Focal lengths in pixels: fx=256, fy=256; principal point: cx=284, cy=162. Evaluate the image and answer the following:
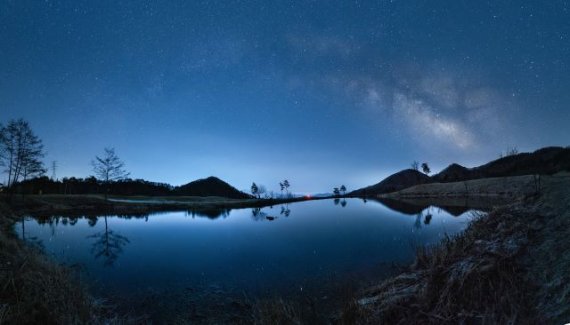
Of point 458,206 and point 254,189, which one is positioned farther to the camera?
point 254,189

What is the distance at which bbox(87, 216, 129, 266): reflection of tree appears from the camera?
18.7m

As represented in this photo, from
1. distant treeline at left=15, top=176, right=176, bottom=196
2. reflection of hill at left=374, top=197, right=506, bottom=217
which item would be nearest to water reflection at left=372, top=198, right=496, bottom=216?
reflection of hill at left=374, top=197, right=506, bottom=217

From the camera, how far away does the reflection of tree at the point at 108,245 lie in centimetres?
1875

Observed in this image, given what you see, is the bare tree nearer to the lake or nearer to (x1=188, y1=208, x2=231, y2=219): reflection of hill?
(x1=188, y1=208, x2=231, y2=219): reflection of hill

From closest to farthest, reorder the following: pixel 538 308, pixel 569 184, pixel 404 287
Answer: pixel 538 308
pixel 404 287
pixel 569 184

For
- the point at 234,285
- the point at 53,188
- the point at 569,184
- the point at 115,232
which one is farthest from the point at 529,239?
the point at 53,188

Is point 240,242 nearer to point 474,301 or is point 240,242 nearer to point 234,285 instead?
point 234,285

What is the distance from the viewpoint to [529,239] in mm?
7562

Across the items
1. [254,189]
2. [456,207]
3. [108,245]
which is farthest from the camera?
[254,189]

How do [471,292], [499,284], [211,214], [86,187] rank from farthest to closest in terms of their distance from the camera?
[86,187]
[211,214]
[471,292]
[499,284]

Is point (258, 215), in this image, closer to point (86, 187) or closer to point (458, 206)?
point (458, 206)

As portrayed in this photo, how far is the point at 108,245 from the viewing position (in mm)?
22219

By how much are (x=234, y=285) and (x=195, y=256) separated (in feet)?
26.4

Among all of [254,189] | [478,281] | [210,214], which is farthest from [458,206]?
[254,189]
